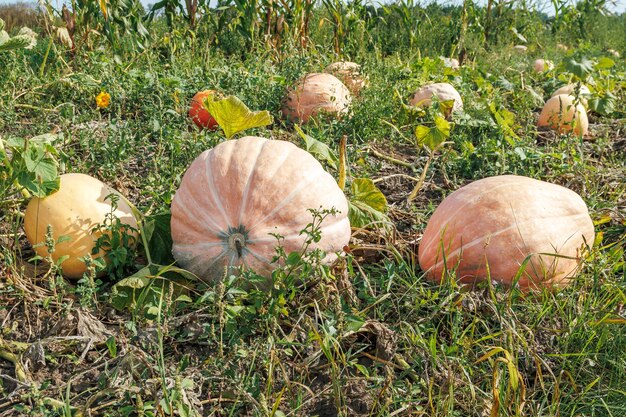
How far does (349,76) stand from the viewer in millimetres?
4695

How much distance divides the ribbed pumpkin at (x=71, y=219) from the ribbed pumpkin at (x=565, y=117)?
119 inches

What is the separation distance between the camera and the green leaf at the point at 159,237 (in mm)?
2459

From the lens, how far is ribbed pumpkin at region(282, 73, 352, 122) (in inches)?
166

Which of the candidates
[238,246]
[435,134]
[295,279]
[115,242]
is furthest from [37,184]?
[435,134]

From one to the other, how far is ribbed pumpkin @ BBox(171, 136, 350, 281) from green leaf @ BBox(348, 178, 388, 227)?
0.30 meters

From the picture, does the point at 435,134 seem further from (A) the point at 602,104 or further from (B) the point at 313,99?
(A) the point at 602,104

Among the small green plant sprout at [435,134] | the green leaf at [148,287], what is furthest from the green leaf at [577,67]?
the green leaf at [148,287]

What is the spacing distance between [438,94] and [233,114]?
7.17 feet

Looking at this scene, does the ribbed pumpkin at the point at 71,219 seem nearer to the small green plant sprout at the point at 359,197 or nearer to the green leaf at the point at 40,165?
the green leaf at the point at 40,165

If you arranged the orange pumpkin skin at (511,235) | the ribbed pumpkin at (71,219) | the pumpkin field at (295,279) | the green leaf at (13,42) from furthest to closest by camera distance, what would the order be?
the green leaf at (13,42) → the ribbed pumpkin at (71,219) → the orange pumpkin skin at (511,235) → the pumpkin field at (295,279)

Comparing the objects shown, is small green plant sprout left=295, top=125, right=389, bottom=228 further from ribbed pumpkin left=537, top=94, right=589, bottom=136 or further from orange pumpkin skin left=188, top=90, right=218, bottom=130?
ribbed pumpkin left=537, top=94, right=589, bottom=136

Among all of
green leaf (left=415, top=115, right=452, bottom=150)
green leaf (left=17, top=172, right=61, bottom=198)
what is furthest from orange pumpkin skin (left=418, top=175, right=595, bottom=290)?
green leaf (left=17, top=172, right=61, bottom=198)

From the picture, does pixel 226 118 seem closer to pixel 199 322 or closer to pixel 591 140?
pixel 199 322

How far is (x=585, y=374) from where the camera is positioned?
1.88 metres
